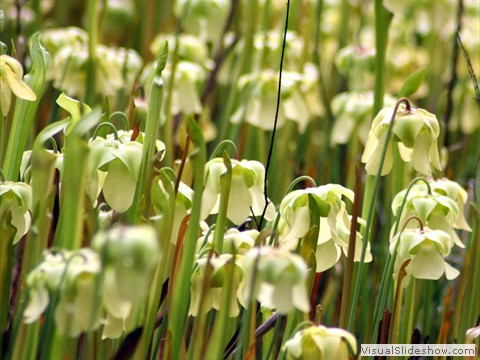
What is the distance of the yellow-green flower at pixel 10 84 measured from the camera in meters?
0.88

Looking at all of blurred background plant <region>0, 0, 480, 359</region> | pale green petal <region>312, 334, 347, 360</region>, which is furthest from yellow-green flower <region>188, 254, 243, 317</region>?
pale green petal <region>312, 334, 347, 360</region>

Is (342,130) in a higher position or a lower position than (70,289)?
higher

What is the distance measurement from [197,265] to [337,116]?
95 cm

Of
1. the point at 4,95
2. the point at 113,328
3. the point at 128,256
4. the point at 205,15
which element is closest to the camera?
the point at 128,256

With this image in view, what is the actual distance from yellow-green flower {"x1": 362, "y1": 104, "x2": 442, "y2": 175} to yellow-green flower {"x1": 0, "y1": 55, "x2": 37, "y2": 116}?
0.40 meters

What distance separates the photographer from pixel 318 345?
69cm

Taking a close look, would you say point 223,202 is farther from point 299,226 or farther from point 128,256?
point 128,256

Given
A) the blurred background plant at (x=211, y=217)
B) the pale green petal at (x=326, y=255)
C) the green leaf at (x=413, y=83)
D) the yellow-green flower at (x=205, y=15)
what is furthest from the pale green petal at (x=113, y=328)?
the yellow-green flower at (x=205, y=15)

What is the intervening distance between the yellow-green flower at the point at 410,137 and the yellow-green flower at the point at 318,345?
335 mm

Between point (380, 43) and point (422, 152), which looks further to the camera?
point (380, 43)

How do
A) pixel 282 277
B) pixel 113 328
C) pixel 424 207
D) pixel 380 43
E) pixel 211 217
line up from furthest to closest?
pixel 211 217
pixel 380 43
pixel 424 207
pixel 113 328
pixel 282 277

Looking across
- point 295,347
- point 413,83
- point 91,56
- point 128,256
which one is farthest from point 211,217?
point 128,256

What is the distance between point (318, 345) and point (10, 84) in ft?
1.43

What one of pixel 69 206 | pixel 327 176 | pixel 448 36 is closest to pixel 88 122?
pixel 69 206
